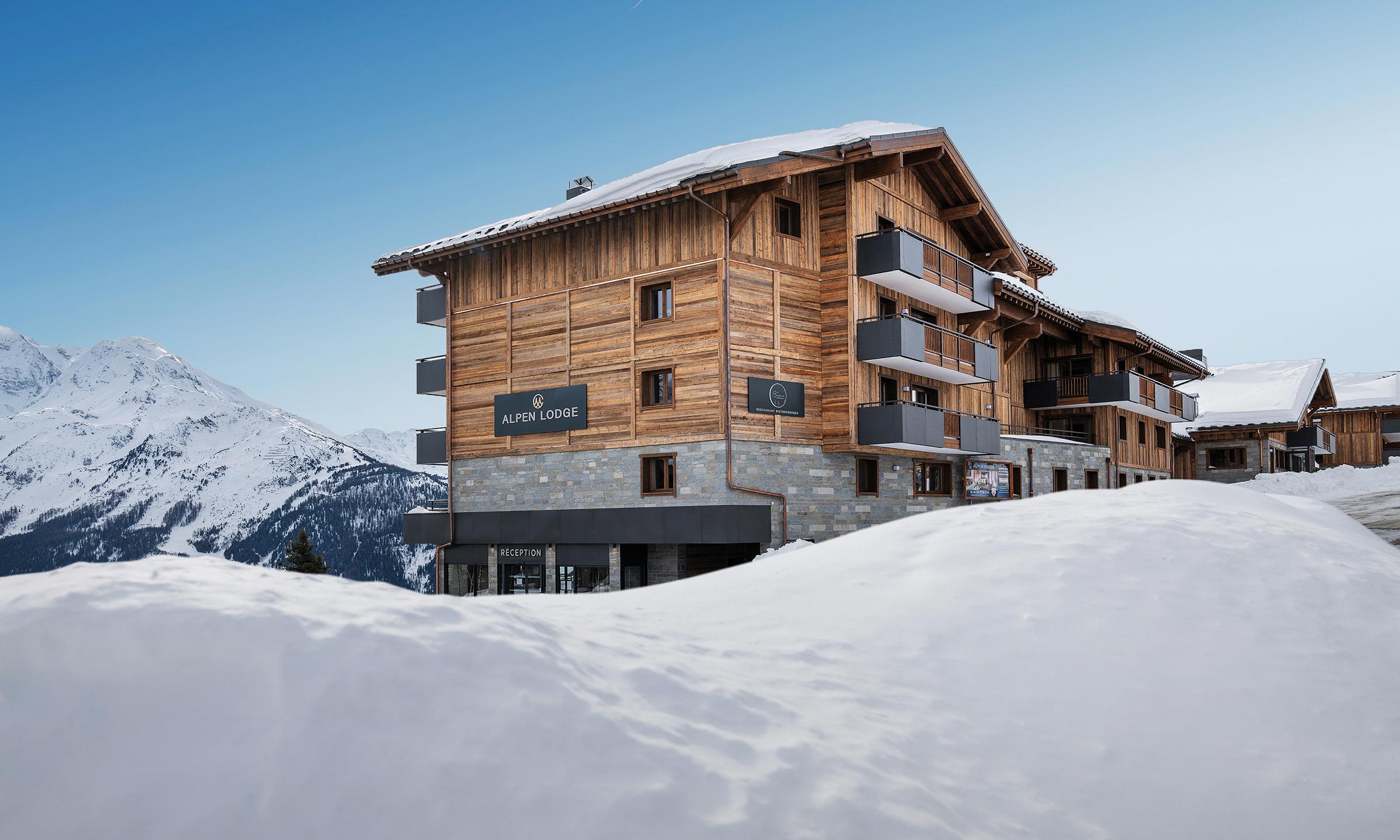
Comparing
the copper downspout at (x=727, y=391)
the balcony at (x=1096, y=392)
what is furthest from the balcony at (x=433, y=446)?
the balcony at (x=1096, y=392)

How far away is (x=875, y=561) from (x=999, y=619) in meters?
1.73

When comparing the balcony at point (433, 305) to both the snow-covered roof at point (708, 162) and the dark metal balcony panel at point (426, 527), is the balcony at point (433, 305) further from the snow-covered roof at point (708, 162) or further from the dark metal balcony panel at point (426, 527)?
the dark metal balcony panel at point (426, 527)

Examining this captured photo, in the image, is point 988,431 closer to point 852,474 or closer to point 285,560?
point 852,474

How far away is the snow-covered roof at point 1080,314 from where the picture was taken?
92.3ft

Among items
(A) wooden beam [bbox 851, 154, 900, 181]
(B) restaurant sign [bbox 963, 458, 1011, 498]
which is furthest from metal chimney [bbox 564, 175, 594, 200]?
(B) restaurant sign [bbox 963, 458, 1011, 498]

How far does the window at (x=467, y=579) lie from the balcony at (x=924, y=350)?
41.0 feet

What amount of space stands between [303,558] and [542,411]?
29.5 meters

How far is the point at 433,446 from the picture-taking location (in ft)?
85.0

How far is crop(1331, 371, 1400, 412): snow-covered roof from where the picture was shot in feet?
182

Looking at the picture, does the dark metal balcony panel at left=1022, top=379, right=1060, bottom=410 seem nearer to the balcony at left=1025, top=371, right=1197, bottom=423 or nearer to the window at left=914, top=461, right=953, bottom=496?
the balcony at left=1025, top=371, right=1197, bottom=423

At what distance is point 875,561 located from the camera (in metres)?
7.94

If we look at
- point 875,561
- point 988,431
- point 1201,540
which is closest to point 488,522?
point 988,431

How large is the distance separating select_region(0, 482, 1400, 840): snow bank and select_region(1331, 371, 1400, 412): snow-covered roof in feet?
192

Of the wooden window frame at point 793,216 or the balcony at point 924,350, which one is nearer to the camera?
the wooden window frame at point 793,216
